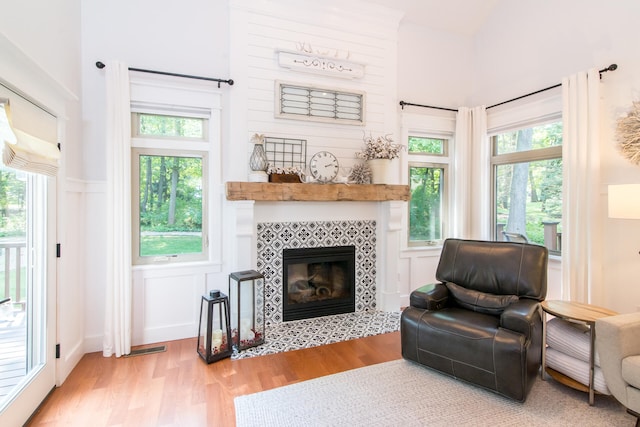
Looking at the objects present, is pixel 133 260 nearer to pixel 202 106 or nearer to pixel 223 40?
pixel 202 106

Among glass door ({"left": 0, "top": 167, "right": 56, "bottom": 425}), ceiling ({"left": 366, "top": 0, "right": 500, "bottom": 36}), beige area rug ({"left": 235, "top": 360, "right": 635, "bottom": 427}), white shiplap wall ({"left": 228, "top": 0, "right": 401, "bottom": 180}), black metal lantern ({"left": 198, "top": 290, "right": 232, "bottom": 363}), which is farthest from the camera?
ceiling ({"left": 366, "top": 0, "right": 500, "bottom": 36})

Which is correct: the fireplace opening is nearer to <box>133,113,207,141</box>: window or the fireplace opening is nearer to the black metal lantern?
the black metal lantern

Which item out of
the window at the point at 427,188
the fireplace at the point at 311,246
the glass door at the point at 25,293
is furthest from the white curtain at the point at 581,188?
the glass door at the point at 25,293

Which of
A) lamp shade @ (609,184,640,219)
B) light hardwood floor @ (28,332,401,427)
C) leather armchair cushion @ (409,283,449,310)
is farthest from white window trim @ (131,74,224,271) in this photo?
lamp shade @ (609,184,640,219)

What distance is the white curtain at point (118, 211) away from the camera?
285 centimetres

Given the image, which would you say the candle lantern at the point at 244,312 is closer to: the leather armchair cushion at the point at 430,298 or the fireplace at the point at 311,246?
the fireplace at the point at 311,246

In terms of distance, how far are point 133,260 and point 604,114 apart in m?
4.75

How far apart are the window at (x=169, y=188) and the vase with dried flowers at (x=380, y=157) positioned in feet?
5.99

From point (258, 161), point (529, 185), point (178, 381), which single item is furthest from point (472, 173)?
point (178, 381)

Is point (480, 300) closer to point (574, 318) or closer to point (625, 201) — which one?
point (574, 318)

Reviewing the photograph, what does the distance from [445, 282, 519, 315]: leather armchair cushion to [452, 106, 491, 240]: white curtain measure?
1.60 m

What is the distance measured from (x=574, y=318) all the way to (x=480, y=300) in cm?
64

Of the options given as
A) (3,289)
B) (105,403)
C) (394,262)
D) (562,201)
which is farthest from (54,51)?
(562,201)

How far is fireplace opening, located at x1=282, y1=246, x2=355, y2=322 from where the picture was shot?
3.65 meters
